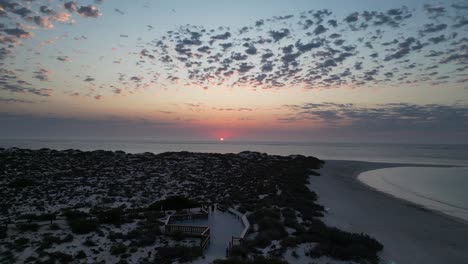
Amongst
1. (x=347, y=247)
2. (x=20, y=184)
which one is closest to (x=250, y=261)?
(x=347, y=247)

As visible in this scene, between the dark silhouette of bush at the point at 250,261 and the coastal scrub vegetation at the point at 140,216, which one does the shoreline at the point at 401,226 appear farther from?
the dark silhouette of bush at the point at 250,261

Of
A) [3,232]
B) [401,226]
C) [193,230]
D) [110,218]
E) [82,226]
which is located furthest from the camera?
[401,226]

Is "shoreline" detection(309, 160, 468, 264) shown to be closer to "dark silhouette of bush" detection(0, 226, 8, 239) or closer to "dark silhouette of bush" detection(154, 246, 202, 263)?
"dark silhouette of bush" detection(154, 246, 202, 263)

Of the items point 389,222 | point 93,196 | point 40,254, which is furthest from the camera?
point 93,196

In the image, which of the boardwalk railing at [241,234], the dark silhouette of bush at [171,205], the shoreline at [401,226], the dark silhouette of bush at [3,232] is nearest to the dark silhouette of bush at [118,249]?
the boardwalk railing at [241,234]

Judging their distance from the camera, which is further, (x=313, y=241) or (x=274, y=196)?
(x=274, y=196)

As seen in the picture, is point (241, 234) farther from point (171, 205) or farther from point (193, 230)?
point (171, 205)

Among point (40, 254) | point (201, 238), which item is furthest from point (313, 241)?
point (40, 254)

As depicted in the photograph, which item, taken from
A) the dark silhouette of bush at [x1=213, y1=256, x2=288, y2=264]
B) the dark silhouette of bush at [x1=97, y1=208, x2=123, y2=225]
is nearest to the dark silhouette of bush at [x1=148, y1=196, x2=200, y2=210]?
the dark silhouette of bush at [x1=97, y1=208, x2=123, y2=225]

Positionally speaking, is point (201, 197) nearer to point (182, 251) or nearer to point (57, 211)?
point (57, 211)
